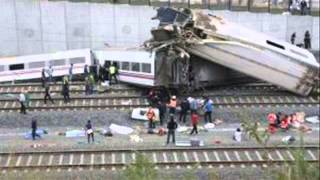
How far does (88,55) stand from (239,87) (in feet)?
22.8

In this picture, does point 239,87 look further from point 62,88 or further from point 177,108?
point 62,88

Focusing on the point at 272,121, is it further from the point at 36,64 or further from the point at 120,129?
the point at 36,64

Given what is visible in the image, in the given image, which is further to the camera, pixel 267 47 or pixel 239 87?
pixel 239 87

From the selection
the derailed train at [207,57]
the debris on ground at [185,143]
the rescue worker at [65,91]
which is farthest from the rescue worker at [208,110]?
the rescue worker at [65,91]

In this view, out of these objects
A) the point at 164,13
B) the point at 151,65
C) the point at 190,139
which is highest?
the point at 164,13

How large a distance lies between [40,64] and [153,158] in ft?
36.8

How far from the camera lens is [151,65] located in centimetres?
3105

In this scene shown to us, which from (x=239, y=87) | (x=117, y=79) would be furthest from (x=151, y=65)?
(x=239, y=87)

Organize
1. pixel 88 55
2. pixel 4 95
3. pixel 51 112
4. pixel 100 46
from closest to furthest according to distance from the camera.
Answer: pixel 51 112 < pixel 4 95 < pixel 88 55 < pixel 100 46

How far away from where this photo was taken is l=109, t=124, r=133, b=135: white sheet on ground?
27.6 metres

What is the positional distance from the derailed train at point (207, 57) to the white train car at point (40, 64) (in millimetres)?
2359

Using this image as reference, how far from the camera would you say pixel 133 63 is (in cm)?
3188

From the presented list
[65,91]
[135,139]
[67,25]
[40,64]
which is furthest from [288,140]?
[67,25]

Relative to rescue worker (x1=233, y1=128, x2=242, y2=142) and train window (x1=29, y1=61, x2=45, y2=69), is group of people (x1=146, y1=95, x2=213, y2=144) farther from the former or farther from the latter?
train window (x1=29, y1=61, x2=45, y2=69)
